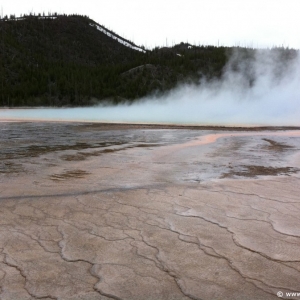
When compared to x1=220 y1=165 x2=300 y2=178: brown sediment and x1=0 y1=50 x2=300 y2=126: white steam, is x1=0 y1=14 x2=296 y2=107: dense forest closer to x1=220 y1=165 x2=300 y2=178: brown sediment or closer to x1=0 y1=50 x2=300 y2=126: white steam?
x1=0 y1=50 x2=300 y2=126: white steam

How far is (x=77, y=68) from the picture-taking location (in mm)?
90250

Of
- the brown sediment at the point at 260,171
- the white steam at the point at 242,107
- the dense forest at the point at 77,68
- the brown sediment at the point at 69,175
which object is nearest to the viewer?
the brown sediment at the point at 69,175

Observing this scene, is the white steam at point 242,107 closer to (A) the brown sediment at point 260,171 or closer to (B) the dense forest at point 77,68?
(B) the dense forest at point 77,68

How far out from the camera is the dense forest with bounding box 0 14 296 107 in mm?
73250

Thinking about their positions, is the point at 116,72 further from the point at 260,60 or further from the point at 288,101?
the point at 288,101

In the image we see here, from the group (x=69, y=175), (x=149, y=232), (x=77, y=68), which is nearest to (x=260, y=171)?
(x=69, y=175)

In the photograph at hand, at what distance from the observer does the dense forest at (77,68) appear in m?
A: 73.2

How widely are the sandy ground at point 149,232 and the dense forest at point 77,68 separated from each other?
50.4 metres

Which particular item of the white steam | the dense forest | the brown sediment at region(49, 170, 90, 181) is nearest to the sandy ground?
the brown sediment at region(49, 170, 90, 181)

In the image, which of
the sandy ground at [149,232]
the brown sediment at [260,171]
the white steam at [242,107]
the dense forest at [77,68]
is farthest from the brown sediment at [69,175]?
the dense forest at [77,68]

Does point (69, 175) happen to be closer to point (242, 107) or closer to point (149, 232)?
point (149, 232)

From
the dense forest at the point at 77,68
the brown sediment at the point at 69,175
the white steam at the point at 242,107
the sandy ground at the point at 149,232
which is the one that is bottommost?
the sandy ground at the point at 149,232

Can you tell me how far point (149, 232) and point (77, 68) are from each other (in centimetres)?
8991

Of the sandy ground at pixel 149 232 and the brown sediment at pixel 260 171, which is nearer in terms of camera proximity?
the sandy ground at pixel 149 232
